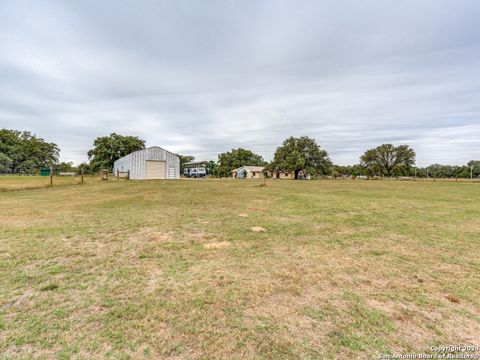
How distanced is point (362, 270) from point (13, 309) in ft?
12.2

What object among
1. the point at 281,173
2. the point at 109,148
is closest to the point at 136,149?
the point at 109,148

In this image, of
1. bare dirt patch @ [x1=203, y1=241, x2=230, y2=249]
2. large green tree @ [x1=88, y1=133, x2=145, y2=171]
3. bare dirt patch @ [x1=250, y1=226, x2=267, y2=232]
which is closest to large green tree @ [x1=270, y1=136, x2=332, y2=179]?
large green tree @ [x1=88, y1=133, x2=145, y2=171]

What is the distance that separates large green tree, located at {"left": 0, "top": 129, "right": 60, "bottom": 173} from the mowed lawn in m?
53.4

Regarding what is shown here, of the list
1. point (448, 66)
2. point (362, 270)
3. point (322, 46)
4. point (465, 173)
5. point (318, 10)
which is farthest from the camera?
point (465, 173)

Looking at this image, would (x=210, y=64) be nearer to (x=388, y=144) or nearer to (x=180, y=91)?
(x=180, y=91)

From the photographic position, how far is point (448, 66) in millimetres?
15117

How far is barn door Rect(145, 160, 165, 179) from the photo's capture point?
1142 inches

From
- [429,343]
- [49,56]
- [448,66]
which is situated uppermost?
[448,66]

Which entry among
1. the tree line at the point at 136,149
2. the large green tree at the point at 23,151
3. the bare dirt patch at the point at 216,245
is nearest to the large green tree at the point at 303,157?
the tree line at the point at 136,149

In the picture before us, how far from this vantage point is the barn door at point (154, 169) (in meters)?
29.0

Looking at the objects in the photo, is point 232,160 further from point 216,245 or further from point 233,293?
point 233,293

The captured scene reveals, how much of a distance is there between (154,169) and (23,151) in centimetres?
3771

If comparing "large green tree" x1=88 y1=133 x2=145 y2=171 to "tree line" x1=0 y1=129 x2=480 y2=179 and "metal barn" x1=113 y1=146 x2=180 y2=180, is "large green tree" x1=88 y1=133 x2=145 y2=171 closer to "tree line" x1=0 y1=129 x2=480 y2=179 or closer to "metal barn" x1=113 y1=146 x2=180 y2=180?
"tree line" x1=0 y1=129 x2=480 y2=179

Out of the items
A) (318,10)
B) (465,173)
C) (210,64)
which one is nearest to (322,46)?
(318,10)
